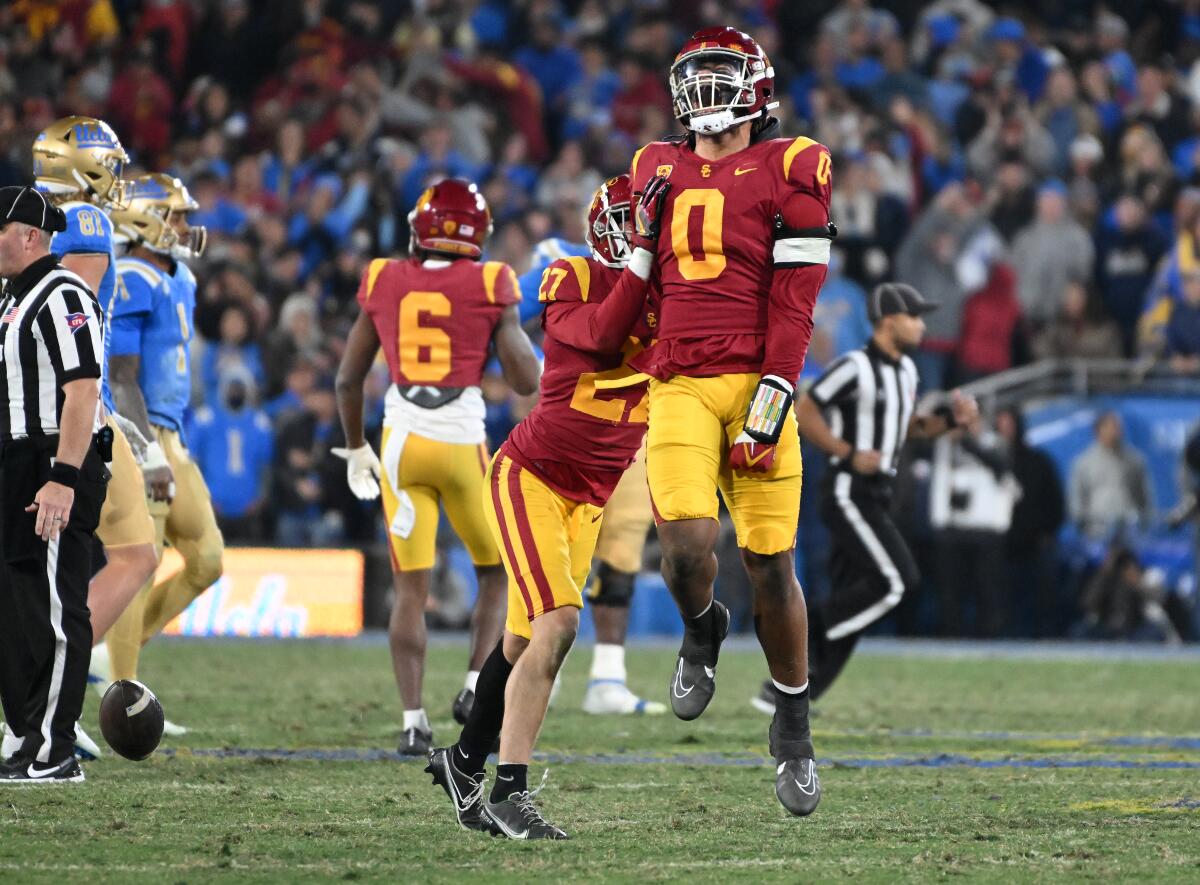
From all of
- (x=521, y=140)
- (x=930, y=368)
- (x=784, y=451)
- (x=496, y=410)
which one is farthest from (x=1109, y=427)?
(x=784, y=451)

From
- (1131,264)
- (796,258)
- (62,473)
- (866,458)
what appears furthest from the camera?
(1131,264)

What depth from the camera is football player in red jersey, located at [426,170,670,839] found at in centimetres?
555

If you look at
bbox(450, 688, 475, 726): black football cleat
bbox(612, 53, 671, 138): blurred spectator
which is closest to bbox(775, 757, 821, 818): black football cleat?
bbox(450, 688, 475, 726): black football cleat

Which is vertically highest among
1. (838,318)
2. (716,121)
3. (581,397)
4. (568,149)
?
(716,121)

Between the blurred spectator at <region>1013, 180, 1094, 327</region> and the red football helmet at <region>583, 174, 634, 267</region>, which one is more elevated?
the red football helmet at <region>583, 174, 634, 267</region>

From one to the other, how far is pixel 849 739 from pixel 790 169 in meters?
3.34

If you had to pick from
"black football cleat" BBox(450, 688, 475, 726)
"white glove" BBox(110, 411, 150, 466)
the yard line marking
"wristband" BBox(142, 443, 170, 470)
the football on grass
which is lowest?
"black football cleat" BBox(450, 688, 475, 726)

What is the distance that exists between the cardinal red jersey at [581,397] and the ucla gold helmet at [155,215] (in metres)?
2.90

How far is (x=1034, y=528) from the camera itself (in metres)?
14.7

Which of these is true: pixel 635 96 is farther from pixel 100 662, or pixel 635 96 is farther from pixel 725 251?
pixel 725 251

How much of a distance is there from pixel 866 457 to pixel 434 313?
8.12 feet

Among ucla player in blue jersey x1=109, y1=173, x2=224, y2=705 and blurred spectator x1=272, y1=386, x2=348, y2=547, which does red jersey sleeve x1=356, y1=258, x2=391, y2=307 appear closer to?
ucla player in blue jersey x1=109, y1=173, x2=224, y2=705

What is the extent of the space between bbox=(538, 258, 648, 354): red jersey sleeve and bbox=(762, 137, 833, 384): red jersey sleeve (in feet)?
1.29

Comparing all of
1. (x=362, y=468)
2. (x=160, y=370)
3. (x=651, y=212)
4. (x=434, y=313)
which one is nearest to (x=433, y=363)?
(x=434, y=313)
